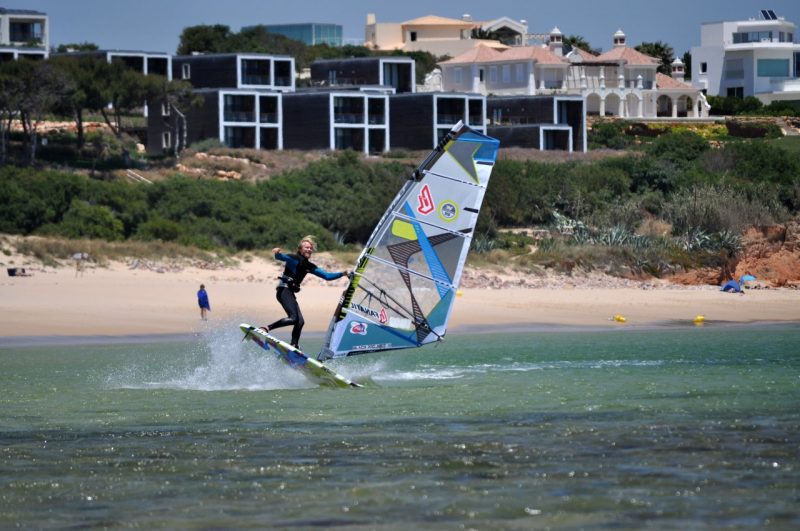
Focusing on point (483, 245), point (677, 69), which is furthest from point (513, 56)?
point (483, 245)

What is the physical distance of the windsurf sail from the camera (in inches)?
520

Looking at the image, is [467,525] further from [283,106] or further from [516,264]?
[283,106]

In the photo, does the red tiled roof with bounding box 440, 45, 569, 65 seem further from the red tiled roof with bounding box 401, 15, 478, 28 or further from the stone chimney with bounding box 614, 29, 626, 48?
the red tiled roof with bounding box 401, 15, 478, 28

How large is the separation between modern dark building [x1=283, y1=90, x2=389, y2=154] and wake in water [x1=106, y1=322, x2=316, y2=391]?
126 feet

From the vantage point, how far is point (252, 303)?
2411 cm

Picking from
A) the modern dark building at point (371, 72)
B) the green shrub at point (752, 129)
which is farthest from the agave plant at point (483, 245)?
the green shrub at point (752, 129)

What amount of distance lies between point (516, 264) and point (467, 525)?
885 inches

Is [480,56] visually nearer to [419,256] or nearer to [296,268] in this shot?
[419,256]

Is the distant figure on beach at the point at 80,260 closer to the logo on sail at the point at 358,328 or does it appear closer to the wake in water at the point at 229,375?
the wake in water at the point at 229,375

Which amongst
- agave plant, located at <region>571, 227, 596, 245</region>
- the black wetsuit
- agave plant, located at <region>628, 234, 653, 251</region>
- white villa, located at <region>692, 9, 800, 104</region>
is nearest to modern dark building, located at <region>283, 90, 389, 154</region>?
agave plant, located at <region>571, 227, 596, 245</region>

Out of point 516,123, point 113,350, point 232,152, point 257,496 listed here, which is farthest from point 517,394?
point 516,123

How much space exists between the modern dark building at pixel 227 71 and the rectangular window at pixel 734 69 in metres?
32.2

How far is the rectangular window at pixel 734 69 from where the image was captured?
265 ft

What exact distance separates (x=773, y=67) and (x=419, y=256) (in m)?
70.4
